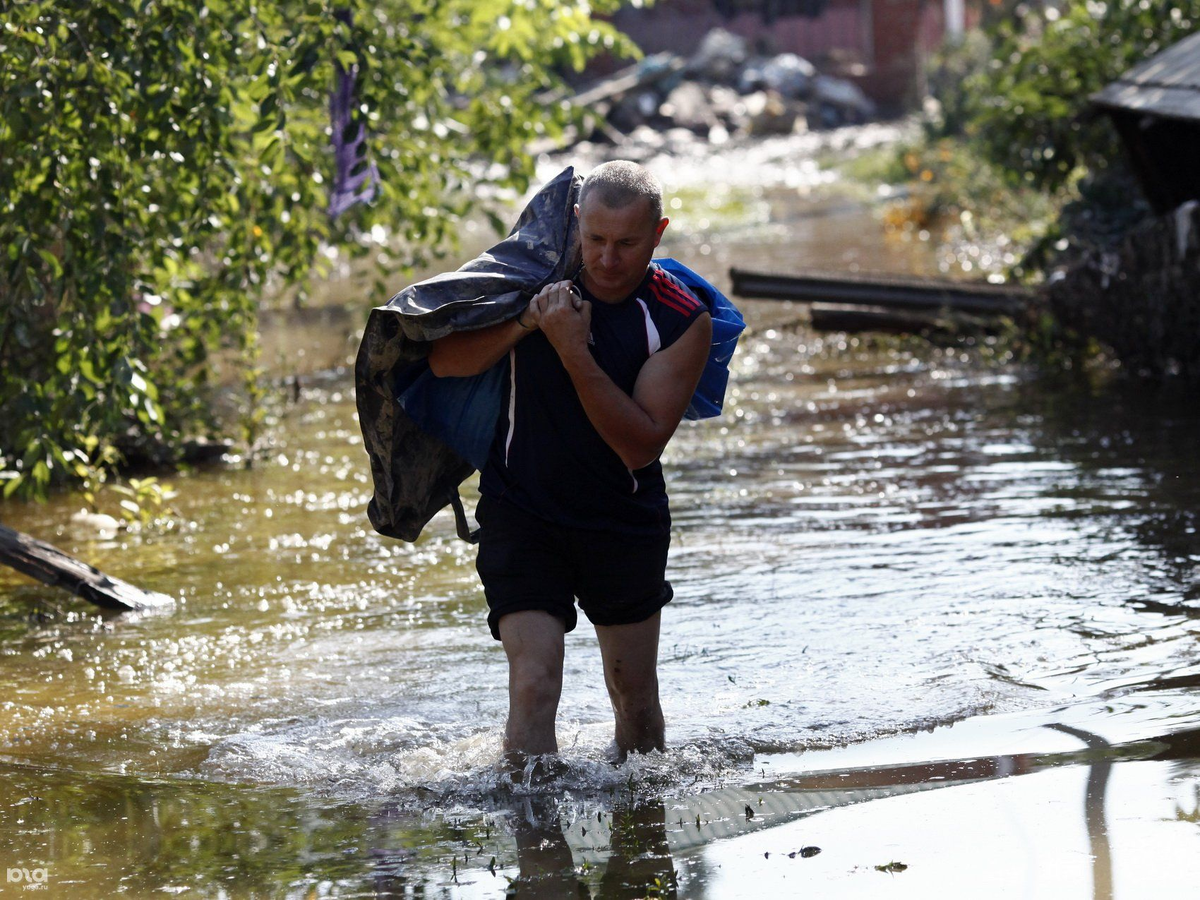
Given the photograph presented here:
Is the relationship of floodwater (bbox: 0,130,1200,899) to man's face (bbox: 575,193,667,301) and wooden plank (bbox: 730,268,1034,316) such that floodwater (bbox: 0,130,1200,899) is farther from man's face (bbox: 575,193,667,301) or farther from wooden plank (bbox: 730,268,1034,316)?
wooden plank (bbox: 730,268,1034,316)

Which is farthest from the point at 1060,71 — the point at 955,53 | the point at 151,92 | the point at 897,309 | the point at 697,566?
the point at 955,53

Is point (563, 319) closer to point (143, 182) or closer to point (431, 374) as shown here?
point (431, 374)

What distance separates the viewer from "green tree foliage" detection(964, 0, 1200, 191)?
11.9 meters

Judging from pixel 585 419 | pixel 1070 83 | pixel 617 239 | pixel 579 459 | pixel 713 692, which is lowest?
pixel 713 692

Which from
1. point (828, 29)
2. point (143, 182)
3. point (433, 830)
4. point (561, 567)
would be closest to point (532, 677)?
point (561, 567)

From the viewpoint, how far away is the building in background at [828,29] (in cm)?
4066

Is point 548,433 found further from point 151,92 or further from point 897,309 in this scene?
point 897,309

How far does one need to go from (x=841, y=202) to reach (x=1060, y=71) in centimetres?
1016

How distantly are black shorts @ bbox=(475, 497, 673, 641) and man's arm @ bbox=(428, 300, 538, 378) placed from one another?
0.38 meters

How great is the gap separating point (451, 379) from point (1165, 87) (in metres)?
7.05

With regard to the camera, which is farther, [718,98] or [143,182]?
[718,98]

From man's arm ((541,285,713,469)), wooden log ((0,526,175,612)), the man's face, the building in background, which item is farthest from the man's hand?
the building in background

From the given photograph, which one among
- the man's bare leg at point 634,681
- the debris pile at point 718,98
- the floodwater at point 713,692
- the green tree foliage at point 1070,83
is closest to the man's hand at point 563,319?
the man's bare leg at point 634,681

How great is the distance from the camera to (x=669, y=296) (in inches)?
154
